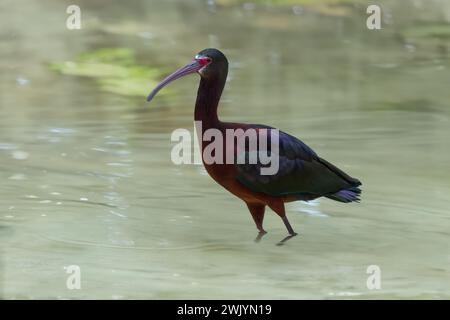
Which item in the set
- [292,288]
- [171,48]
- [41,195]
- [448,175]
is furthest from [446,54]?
[292,288]

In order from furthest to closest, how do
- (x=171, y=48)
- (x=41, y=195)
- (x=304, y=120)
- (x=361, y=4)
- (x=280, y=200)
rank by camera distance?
(x=361, y=4) → (x=171, y=48) → (x=304, y=120) → (x=41, y=195) → (x=280, y=200)

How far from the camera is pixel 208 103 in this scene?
24.1ft

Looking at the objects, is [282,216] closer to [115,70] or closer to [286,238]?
[286,238]

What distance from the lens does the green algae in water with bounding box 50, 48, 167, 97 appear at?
1284 cm

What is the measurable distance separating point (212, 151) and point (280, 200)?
2.11 feet

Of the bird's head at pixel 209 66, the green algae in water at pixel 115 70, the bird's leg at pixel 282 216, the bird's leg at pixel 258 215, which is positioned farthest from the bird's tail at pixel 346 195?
the green algae in water at pixel 115 70

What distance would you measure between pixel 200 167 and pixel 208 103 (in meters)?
2.71

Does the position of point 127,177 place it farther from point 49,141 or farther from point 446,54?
point 446,54

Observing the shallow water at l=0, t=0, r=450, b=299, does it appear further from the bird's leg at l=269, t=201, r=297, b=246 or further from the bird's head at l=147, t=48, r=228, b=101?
the bird's head at l=147, t=48, r=228, b=101

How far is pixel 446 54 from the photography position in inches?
569

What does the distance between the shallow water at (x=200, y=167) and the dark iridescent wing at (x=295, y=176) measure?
45 cm

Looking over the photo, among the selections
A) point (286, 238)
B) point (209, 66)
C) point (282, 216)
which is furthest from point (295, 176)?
point (209, 66)

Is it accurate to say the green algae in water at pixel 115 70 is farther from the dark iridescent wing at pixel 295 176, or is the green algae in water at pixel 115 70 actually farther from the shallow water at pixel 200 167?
the dark iridescent wing at pixel 295 176

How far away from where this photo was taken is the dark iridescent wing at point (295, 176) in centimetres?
729
